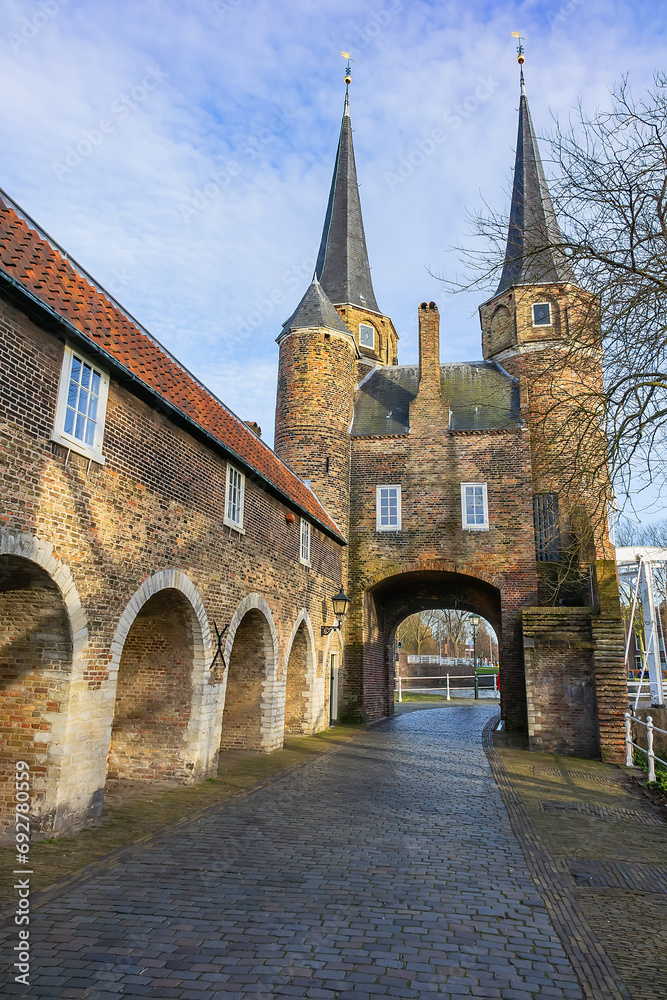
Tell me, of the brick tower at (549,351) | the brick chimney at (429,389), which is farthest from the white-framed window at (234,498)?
the brick chimney at (429,389)

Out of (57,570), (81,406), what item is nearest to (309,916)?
(57,570)

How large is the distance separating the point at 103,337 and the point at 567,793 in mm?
9727

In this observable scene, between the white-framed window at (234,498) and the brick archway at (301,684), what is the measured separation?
5214 mm

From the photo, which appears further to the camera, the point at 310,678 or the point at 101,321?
the point at 310,678

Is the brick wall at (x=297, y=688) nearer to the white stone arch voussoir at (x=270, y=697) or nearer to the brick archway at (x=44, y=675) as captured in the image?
the white stone arch voussoir at (x=270, y=697)

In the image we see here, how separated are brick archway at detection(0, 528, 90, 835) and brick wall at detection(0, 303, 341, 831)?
2 cm

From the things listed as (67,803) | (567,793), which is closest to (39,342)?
(67,803)

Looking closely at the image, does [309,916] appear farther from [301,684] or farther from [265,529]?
[301,684]

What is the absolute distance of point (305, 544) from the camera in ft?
53.8

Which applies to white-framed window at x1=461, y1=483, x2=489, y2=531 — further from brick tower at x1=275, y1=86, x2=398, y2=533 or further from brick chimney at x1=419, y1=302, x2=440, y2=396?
brick tower at x1=275, y1=86, x2=398, y2=533

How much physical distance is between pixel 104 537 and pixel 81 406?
5.08 ft

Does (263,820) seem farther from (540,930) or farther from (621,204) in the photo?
(621,204)

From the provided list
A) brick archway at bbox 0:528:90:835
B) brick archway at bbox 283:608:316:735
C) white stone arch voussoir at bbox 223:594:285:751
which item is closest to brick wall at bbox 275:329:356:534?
brick archway at bbox 283:608:316:735

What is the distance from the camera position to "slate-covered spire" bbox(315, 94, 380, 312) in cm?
2708
